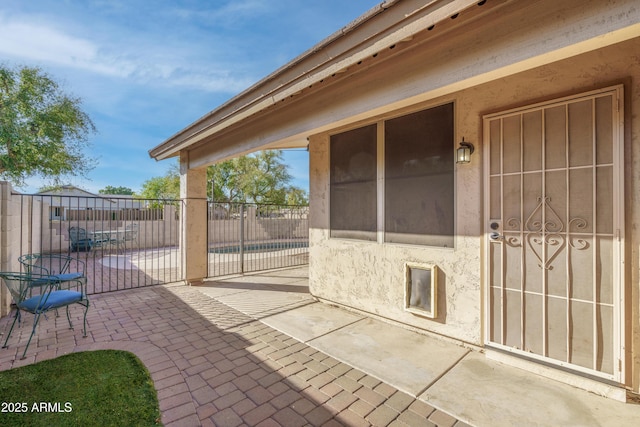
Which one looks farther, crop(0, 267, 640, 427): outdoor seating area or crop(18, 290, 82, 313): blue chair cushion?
crop(18, 290, 82, 313): blue chair cushion

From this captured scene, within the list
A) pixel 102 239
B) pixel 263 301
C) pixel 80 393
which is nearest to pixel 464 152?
pixel 263 301

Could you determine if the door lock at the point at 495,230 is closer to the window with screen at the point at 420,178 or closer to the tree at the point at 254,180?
the window with screen at the point at 420,178

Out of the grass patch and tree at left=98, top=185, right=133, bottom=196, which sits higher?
tree at left=98, top=185, right=133, bottom=196

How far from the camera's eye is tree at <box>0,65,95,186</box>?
496 inches

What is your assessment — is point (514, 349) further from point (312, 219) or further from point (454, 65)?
point (312, 219)

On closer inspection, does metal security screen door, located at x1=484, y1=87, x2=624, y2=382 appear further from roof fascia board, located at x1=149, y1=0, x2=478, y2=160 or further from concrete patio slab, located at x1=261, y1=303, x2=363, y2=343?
concrete patio slab, located at x1=261, y1=303, x2=363, y2=343

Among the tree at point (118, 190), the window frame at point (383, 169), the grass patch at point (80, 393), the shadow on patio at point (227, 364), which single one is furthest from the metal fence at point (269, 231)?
→ the tree at point (118, 190)

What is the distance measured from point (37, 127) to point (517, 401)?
19872 mm

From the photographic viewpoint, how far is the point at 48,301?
3.55 meters

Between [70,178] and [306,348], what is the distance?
59.8ft

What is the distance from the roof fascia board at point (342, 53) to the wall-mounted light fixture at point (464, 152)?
154cm

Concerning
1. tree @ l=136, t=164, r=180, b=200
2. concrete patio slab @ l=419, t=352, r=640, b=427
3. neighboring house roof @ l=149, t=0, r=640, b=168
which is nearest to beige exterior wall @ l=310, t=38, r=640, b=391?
concrete patio slab @ l=419, t=352, r=640, b=427

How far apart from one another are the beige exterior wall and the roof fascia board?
1.50m

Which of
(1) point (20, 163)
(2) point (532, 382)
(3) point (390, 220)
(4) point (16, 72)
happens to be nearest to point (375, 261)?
(3) point (390, 220)
